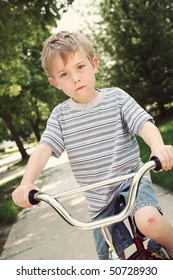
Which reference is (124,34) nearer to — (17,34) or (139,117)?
(17,34)

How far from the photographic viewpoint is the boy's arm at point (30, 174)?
161cm

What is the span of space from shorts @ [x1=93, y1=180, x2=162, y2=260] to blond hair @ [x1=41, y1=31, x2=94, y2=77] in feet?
2.41

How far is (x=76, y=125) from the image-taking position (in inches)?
85.1

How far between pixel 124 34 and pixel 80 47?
13204 mm

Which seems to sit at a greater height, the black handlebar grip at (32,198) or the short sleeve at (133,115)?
the short sleeve at (133,115)

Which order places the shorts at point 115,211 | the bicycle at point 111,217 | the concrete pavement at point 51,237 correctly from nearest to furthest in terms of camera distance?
the bicycle at point 111,217
the shorts at point 115,211
the concrete pavement at point 51,237

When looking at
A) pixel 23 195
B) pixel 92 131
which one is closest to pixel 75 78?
pixel 92 131

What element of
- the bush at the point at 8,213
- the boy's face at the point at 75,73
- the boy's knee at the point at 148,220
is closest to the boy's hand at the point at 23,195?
the boy's knee at the point at 148,220

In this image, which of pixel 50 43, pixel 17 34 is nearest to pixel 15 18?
pixel 17 34

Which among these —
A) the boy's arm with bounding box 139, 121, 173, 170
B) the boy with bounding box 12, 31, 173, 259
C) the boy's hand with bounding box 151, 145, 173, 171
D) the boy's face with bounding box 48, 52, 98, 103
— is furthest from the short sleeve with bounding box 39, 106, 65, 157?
the boy's hand with bounding box 151, 145, 173, 171

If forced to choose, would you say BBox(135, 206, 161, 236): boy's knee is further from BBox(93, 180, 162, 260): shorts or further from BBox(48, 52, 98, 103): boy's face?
BBox(48, 52, 98, 103): boy's face

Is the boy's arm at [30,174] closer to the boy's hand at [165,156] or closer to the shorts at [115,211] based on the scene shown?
the shorts at [115,211]

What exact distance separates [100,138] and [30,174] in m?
0.46

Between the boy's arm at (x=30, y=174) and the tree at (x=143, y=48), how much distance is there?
12.5m
